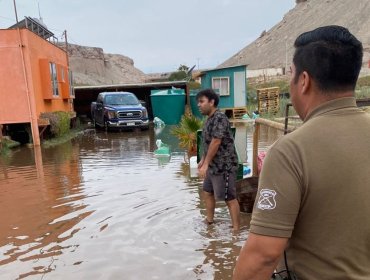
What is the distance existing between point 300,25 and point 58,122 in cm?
9557

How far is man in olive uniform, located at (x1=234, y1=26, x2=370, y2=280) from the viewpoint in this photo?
1.33 meters

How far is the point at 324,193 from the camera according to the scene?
4.40 ft

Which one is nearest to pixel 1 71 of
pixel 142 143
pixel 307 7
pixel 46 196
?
pixel 142 143

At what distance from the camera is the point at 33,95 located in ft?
45.7

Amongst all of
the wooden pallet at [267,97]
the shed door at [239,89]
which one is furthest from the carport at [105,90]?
the wooden pallet at [267,97]

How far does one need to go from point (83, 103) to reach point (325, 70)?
27.6 meters

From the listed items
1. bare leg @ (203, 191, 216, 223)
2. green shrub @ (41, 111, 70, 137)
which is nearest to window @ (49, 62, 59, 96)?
green shrub @ (41, 111, 70, 137)

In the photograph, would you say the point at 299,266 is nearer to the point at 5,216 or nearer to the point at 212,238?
the point at 212,238

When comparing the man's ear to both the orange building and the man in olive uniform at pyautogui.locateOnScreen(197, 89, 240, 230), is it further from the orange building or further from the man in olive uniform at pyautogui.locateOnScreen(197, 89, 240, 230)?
the orange building

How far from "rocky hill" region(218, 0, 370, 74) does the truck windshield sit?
2202 inches

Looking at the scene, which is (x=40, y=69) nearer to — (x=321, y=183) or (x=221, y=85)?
(x=221, y=85)

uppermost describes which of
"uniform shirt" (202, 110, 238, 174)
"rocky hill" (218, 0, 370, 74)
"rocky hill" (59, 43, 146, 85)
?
"rocky hill" (218, 0, 370, 74)

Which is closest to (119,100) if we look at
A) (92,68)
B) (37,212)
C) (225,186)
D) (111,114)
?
(111,114)

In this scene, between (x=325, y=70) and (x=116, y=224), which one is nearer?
(x=325, y=70)
